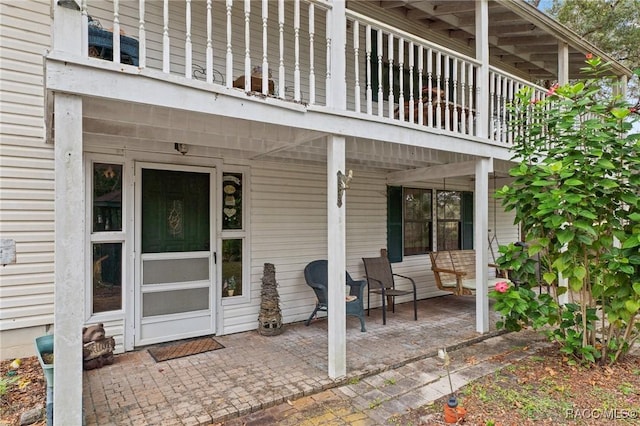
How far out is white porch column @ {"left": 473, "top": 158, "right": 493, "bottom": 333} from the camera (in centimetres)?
477

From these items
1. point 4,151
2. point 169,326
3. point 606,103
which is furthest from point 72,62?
point 606,103

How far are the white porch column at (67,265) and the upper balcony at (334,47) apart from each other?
44 centimetres

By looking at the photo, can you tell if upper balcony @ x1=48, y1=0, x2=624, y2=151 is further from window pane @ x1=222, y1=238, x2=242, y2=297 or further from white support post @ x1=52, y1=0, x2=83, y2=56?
window pane @ x1=222, y1=238, x2=242, y2=297

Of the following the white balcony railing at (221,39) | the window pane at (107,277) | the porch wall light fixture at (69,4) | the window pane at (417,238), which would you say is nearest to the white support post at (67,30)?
the porch wall light fixture at (69,4)

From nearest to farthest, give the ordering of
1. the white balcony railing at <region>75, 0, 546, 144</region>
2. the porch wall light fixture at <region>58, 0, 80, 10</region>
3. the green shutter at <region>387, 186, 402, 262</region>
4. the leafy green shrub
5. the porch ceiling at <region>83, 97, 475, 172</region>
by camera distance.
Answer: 1. the porch wall light fixture at <region>58, 0, 80, 10</region>
2. the porch ceiling at <region>83, 97, 475, 172</region>
3. the white balcony railing at <region>75, 0, 546, 144</region>
4. the leafy green shrub
5. the green shutter at <region>387, 186, 402, 262</region>

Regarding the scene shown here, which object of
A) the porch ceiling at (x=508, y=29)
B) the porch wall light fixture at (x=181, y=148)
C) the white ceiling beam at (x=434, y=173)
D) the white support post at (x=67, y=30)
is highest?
the porch ceiling at (x=508, y=29)

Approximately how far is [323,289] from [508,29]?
5.52 meters

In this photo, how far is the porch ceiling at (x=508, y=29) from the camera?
5.49 metres

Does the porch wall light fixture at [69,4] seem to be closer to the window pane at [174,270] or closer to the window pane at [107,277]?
the window pane at [107,277]

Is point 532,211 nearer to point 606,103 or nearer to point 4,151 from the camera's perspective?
point 606,103

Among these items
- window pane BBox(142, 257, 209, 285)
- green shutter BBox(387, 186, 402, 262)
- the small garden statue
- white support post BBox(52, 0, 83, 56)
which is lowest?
the small garden statue

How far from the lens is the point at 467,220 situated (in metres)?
7.78

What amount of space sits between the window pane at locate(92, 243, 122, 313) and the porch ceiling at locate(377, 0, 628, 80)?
5.43 meters

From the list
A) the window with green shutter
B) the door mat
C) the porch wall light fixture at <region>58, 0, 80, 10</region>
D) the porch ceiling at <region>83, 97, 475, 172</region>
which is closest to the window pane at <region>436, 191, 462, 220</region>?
the window with green shutter
